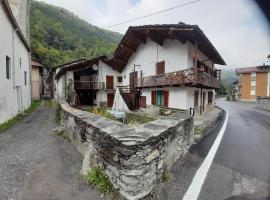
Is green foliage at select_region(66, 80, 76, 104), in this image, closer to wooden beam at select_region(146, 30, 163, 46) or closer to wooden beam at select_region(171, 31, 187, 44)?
wooden beam at select_region(146, 30, 163, 46)

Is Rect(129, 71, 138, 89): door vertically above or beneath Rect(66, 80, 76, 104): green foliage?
above

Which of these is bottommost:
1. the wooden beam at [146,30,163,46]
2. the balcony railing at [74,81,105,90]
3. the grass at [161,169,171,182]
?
the grass at [161,169,171,182]

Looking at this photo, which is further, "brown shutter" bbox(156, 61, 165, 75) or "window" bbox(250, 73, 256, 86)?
"window" bbox(250, 73, 256, 86)

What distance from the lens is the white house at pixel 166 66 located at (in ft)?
45.8

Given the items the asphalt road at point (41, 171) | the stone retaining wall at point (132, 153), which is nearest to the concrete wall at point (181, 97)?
A: the stone retaining wall at point (132, 153)

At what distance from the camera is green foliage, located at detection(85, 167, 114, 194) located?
374 cm

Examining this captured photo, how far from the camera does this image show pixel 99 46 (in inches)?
2068

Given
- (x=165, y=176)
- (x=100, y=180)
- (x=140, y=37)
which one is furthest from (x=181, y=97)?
(x=100, y=180)

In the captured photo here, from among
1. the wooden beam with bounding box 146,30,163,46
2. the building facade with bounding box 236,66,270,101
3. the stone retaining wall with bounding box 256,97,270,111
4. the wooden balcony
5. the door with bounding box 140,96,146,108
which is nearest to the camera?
the wooden balcony

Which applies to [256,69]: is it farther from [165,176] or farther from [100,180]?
[100,180]

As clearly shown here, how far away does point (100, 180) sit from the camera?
401cm

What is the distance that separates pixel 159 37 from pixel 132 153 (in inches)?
571

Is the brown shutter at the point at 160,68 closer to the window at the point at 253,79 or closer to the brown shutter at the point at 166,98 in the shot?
the brown shutter at the point at 166,98

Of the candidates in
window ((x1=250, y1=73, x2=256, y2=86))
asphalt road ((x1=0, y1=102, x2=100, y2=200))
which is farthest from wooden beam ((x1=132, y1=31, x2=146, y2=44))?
window ((x1=250, y1=73, x2=256, y2=86))
